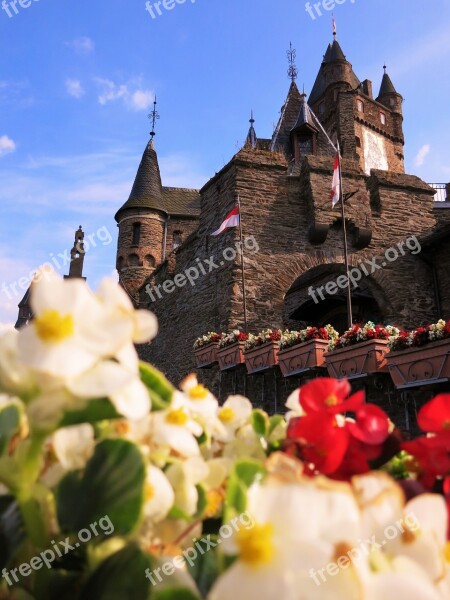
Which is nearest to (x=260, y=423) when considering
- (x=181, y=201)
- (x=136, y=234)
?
(x=136, y=234)

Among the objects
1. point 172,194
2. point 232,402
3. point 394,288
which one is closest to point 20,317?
point 172,194

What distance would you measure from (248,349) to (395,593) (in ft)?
29.7

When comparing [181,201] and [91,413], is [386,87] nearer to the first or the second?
[181,201]

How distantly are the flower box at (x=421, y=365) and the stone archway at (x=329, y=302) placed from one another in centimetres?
574

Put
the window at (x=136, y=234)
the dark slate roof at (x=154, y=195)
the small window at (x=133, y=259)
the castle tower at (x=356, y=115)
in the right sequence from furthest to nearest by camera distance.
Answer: the castle tower at (x=356, y=115) < the dark slate roof at (x=154, y=195) < the window at (x=136, y=234) < the small window at (x=133, y=259)

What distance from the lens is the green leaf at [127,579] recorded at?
44 centimetres

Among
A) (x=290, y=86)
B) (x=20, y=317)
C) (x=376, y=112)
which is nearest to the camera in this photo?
(x=290, y=86)

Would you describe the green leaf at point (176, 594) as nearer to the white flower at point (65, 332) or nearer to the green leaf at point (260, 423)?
the white flower at point (65, 332)

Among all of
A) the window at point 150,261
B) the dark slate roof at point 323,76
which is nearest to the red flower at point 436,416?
the window at point 150,261

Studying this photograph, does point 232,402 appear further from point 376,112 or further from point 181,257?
point 376,112

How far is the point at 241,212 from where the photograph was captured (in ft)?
39.0

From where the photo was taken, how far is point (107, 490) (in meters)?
0.50

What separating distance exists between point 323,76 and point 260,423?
43.6m

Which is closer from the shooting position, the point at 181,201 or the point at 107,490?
the point at 107,490
